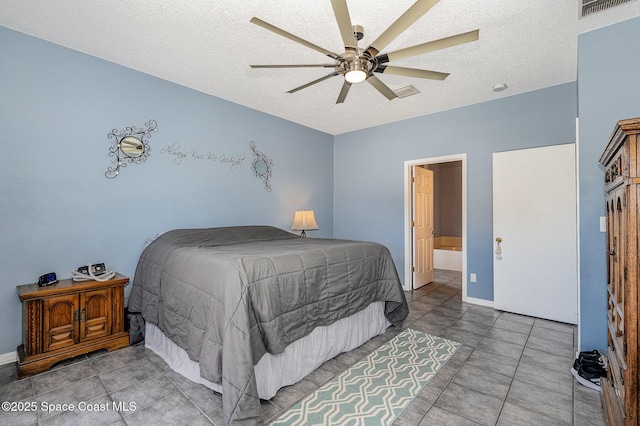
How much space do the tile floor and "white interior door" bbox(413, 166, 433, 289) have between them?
1.96 metres

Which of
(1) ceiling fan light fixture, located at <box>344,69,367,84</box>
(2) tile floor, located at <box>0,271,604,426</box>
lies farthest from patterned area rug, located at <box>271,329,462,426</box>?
(1) ceiling fan light fixture, located at <box>344,69,367,84</box>

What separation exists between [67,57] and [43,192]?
4.19 ft

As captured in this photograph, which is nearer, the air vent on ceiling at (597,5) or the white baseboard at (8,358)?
the air vent on ceiling at (597,5)

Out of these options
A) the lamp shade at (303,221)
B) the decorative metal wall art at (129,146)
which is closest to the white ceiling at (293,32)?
the decorative metal wall art at (129,146)

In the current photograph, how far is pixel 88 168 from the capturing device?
9.14 feet

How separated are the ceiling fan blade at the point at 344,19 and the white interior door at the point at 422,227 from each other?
3.25 meters

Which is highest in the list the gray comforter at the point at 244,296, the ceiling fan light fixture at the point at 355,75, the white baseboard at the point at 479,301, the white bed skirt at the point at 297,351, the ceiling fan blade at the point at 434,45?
the ceiling fan blade at the point at 434,45

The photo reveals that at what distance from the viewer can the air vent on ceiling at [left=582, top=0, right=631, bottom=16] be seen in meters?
2.02

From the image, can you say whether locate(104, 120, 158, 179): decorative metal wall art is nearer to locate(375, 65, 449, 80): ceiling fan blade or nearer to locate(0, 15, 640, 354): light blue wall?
locate(0, 15, 640, 354): light blue wall

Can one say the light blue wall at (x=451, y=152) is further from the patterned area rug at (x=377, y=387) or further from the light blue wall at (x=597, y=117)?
the patterned area rug at (x=377, y=387)

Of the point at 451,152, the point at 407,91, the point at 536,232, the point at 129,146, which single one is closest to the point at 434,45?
the point at 407,91

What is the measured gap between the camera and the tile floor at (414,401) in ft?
5.77

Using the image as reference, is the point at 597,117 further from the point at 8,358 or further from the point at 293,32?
the point at 8,358

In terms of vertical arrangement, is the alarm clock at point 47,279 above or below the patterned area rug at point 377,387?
above
